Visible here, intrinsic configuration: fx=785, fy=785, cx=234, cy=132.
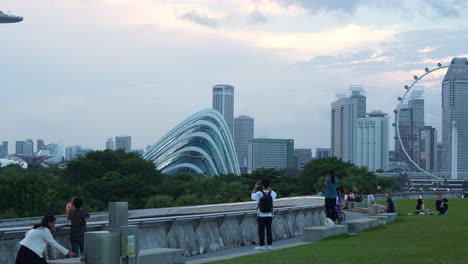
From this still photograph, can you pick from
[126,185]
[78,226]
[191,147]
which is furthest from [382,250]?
[191,147]

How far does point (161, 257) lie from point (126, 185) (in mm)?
62433

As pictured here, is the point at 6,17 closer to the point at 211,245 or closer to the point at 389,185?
the point at 389,185

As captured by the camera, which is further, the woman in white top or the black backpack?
the black backpack

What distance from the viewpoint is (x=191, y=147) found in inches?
5379

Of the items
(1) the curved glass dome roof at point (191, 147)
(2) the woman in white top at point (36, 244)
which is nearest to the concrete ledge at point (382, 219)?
(2) the woman in white top at point (36, 244)

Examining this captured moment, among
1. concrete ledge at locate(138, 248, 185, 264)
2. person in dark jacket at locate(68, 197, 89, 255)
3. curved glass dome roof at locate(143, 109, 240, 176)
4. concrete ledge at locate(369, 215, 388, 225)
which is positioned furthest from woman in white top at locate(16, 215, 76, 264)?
curved glass dome roof at locate(143, 109, 240, 176)

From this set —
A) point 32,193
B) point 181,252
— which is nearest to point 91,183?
point 32,193

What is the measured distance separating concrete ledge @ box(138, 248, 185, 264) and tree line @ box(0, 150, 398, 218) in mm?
38508

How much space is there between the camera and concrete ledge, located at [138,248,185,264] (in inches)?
507

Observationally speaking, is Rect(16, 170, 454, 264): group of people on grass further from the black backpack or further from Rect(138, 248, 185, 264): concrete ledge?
Rect(138, 248, 185, 264): concrete ledge

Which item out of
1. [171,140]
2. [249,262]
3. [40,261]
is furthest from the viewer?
[171,140]

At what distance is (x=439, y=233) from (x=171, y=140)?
11558 centimetres

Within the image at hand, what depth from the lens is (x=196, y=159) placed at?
5463 inches

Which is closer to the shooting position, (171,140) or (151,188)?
(151,188)
